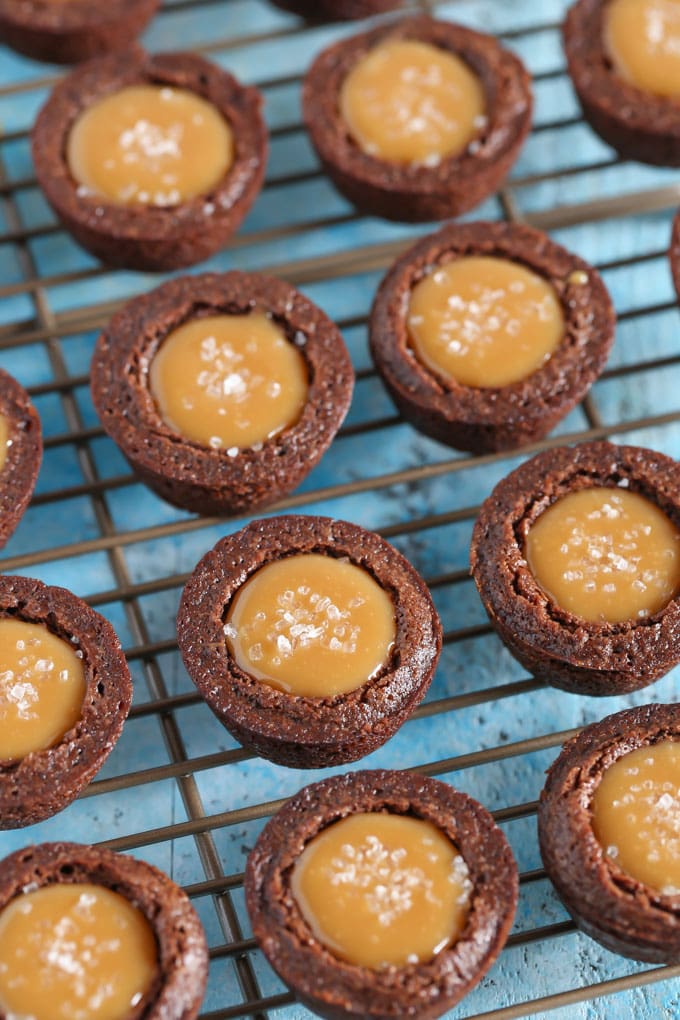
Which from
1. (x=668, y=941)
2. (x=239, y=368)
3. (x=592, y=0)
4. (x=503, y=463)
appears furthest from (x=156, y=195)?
(x=668, y=941)

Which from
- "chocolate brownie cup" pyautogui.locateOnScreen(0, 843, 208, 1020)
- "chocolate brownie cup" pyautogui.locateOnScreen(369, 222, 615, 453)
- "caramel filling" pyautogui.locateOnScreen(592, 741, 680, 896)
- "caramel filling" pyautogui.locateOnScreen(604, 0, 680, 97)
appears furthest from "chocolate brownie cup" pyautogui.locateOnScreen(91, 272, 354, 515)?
"caramel filling" pyautogui.locateOnScreen(604, 0, 680, 97)

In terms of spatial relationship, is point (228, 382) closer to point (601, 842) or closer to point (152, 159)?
point (152, 159)

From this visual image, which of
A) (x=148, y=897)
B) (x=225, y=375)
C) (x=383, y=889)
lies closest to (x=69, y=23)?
(x=225, y=375)

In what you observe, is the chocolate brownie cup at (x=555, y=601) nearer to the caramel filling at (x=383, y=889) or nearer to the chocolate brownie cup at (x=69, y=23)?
the caramel filling at (x=383, y=889)

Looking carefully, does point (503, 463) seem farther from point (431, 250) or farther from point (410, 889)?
point (410, 889)

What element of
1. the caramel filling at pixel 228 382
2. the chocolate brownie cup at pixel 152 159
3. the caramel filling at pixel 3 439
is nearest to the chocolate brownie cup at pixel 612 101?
the chocolate brownie cup at pixel 152 159
